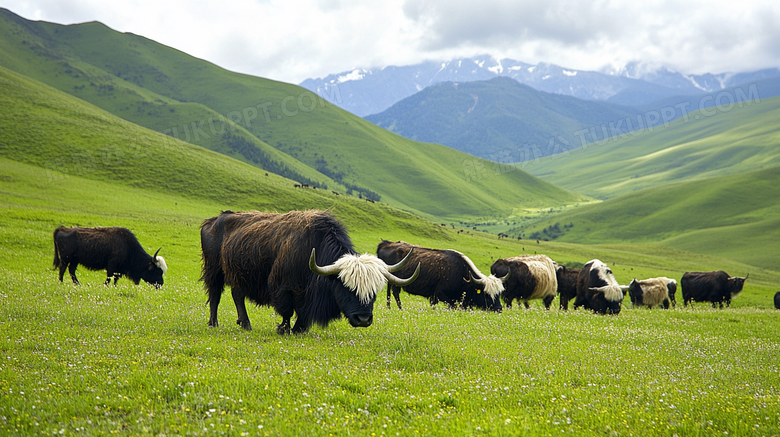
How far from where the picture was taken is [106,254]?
21719mm

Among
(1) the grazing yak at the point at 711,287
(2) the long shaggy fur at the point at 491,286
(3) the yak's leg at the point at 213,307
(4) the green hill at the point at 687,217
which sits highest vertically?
(4) the green hill at the point at 687,217

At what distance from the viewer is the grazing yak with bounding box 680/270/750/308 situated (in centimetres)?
3634

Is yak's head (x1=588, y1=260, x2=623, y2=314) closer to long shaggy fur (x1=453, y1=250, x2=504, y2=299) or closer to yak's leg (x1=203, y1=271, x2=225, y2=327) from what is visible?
long shaggy fur (x1=453, y1=250, x2=504, y2=299)

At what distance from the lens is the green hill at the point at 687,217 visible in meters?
116

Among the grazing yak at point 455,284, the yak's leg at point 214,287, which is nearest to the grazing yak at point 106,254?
the yak's leg at point 214,287

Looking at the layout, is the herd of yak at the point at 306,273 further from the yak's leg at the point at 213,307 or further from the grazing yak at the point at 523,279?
the grazing yak at the point at 523,279

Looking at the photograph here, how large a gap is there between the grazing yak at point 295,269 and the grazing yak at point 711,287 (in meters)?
35.4

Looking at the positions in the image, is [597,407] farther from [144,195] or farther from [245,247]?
[144,195]

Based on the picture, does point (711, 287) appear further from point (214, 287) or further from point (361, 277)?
point (214, 287)

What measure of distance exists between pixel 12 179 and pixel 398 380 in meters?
69.0

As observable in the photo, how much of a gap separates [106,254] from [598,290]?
79.8 ft

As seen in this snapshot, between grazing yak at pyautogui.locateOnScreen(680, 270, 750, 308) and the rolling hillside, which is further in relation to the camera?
the rolling hillside

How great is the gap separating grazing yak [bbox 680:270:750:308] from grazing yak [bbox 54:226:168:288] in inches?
1493

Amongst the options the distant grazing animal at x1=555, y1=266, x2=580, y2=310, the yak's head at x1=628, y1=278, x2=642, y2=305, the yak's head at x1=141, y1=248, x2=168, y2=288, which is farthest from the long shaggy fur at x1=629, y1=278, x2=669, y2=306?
the yak's head at x1=141, y1=248, x2=168, y2=288
